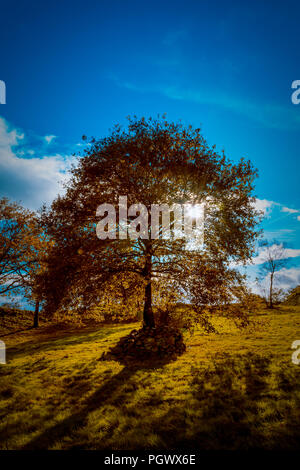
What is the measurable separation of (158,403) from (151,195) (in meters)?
11.4

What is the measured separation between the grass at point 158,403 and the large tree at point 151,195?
4683 mm

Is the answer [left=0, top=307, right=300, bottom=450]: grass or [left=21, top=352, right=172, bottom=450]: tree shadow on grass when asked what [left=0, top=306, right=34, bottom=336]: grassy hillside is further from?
[left=21, top=352, right=172, bottom=450]: tree shadow on grass

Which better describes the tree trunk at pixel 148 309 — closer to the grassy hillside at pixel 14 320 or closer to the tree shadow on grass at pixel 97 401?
the tree shadow on grass at pixel 97 401

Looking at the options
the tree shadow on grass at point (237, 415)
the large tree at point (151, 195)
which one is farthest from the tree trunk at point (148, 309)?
the tree shadow on grass at point (237, 415)

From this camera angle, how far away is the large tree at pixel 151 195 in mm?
14660

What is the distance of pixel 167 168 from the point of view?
15.1 metres

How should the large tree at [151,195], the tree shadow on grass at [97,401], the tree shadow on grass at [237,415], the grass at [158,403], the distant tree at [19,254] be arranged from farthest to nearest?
the distant tree at [19,254]
the large tree at [151,195]
the tree shadow on grass at [97,401]
the grass at [158,403]
the tree shadow on grass at [237,415]

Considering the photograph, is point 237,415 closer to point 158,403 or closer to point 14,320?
point 158,403

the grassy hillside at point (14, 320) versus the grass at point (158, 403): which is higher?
the grass at point (158, 403)

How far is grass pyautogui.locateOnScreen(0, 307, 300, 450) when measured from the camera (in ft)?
19.8

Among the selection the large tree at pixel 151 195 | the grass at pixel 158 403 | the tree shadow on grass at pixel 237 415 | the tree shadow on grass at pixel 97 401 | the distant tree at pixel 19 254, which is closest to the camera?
the tree shadow on grass at pixel 237 415

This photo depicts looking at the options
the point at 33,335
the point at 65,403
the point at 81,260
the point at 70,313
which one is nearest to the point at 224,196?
the point at 81,260

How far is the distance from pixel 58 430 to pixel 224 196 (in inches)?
588
